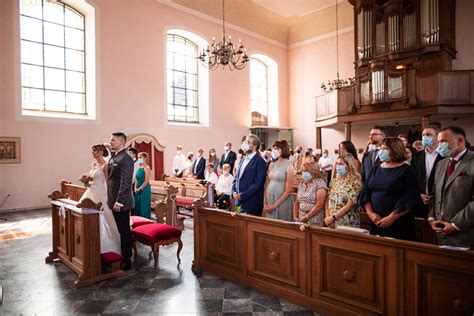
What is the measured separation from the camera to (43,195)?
8789 mm

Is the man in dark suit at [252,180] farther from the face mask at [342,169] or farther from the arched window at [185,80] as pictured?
the arched window at [185,80]

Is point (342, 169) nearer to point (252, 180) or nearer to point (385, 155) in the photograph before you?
point (385, 155)

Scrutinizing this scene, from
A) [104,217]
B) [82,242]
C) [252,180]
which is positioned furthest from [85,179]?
[252,180]

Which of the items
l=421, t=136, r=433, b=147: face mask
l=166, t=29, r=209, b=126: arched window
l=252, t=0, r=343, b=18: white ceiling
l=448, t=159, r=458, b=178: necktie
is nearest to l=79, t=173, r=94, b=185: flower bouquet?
l=448, t=159, r=458, b=178: necktie

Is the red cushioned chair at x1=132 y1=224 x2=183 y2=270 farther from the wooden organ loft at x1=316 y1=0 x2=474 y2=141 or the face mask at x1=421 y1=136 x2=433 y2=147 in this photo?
the wooden organ loft at x1=316 y1=0 x2=474 y2=141

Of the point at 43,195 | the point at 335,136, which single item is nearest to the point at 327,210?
the point at 43,195

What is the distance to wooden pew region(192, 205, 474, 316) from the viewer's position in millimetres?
2244

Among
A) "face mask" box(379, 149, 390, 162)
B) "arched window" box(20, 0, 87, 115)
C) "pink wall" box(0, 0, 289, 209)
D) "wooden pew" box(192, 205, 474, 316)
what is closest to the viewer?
"wooden pew" box(192, 205, 474, 316)

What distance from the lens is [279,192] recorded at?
3.86 meters

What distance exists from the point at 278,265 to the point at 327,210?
82 cm

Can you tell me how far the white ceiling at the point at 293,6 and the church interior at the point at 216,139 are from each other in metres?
0.11

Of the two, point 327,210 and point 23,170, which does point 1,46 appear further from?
point 327,210

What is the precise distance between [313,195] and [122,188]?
214 cm

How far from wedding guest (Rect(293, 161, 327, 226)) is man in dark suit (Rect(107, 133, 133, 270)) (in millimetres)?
1990
